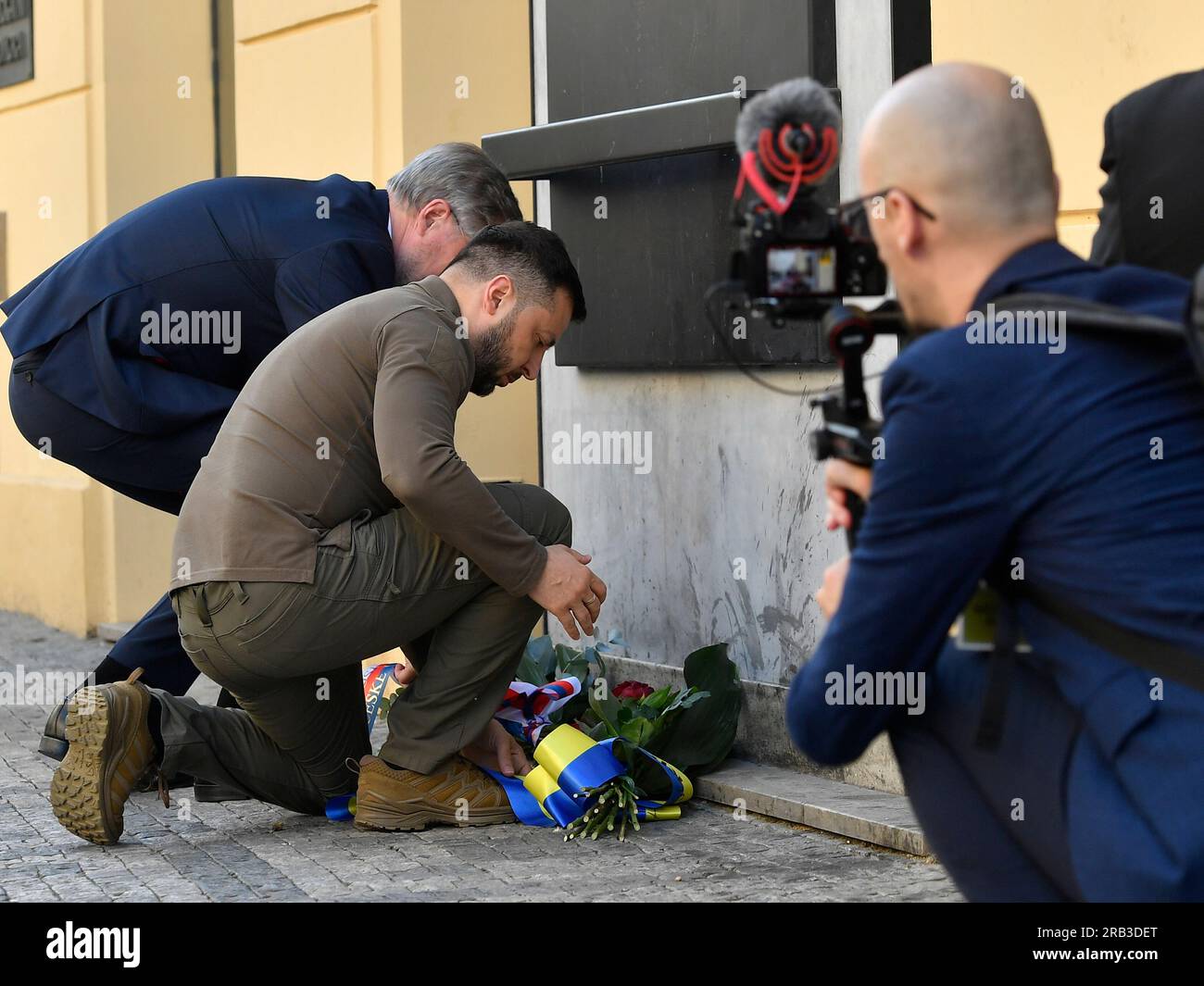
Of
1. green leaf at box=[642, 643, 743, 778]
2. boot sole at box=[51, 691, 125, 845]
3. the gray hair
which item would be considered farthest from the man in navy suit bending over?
green leaf at box=[642, 643, 743, 778]

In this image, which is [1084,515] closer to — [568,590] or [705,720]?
[568,590]

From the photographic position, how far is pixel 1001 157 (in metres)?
2.00

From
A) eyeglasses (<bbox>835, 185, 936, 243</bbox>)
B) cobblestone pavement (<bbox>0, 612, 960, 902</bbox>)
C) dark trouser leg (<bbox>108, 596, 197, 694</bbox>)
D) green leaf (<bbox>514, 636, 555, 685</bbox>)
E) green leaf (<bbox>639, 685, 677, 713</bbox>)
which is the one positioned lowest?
cobblestone pavement (<bbox>0, 612, 960, 902</bbox>)

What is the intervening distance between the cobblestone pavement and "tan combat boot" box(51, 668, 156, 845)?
78mm

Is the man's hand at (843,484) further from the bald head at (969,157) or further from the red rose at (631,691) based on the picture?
the red rose at (631,691)

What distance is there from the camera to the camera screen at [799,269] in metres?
2.22

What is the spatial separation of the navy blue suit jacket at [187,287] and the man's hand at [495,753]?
111 cm

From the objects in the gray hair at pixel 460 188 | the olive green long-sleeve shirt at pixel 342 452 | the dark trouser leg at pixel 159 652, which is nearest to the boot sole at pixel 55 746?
the dark trouser leg at pixel 159 652

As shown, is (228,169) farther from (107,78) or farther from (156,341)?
(156,341)

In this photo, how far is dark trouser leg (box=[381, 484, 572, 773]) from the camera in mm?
3928

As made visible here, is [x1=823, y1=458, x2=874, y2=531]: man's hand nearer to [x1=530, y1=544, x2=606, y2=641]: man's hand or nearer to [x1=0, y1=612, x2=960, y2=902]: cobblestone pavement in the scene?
[x1=0, y1=612, x2=960, y2=902]: cobblestone pavement

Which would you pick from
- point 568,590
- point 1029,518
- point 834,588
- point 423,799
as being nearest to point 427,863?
point 423,799

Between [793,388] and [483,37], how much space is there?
2.05 m

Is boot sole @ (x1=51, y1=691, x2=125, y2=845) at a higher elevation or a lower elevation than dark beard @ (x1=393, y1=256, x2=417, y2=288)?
lower
